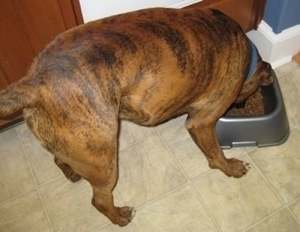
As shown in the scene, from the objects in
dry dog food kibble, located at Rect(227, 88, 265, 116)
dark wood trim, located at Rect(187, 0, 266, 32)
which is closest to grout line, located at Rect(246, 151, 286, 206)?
dry dog food kibble, located at Rect(227, 88, 265, 116)

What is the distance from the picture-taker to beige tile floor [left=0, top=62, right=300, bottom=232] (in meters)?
1.83

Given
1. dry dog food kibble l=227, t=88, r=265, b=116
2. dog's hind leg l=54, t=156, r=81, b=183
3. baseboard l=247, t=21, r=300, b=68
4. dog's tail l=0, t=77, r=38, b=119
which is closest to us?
dog's tail l=0, t=77, r=38, b=119

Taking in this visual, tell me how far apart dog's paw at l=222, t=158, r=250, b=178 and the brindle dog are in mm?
466

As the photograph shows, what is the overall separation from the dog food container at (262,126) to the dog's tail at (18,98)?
3.51 feet

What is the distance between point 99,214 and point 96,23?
1040mm

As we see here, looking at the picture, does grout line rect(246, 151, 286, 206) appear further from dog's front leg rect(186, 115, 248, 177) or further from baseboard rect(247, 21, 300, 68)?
baseboard rect(247, 21, 300, 68)

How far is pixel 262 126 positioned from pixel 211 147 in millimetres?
308

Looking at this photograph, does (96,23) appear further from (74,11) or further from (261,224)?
(261,224)

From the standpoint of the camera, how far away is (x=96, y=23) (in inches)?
50.3

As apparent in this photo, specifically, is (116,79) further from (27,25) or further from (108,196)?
(27,25)

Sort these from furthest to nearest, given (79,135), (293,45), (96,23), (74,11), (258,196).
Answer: (293,45)
(258,196)
(74,11)
(96,23)
(79,135)

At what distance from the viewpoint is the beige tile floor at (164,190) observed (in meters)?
1.83

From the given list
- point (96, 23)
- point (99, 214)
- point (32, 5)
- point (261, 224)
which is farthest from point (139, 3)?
point (261, 224)

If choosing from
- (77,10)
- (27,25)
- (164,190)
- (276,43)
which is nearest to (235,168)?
(164,190)
